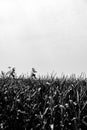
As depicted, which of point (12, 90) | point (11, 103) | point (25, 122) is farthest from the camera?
point (12, 90)

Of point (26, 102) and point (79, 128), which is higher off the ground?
point (26, 102)

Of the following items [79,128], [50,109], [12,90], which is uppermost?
[12,90]

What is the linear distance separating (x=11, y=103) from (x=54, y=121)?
3.09 feet

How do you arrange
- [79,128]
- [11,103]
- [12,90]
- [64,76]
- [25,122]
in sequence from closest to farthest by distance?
[79,128], [25,122], [11,103], [12,90], [64,76]

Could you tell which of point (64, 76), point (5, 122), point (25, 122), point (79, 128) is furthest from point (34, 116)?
point (64, 76)

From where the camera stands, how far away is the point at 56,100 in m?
4.98

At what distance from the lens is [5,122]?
488 cm

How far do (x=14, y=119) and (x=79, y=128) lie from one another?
122 cm

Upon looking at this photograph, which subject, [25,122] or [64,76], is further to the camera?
[64,76]

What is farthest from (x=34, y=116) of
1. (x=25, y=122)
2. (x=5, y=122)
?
(x=5, y=122)

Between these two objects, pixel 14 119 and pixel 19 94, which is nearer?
pixel 14 119

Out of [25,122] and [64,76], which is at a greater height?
[64,76]

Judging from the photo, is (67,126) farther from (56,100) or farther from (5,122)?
(5,122)

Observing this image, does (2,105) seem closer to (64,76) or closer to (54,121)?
(54,121)
